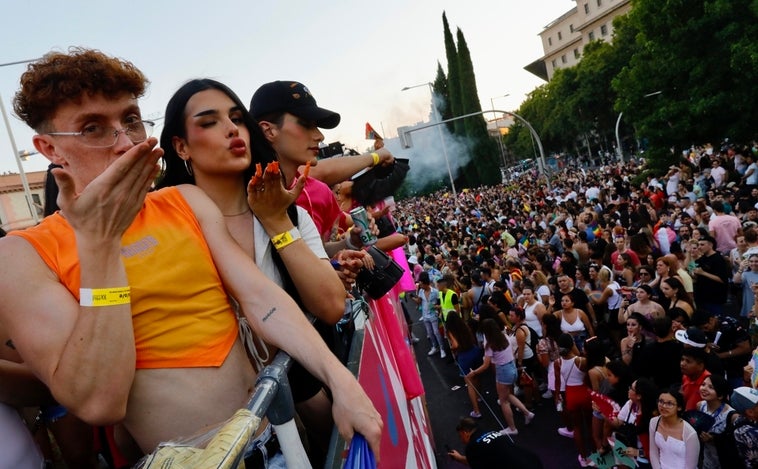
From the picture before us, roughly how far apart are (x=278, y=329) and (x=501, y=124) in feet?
487

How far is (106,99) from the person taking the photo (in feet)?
5.49

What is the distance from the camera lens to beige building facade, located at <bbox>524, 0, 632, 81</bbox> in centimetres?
6838

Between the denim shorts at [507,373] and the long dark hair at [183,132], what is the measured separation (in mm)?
6707

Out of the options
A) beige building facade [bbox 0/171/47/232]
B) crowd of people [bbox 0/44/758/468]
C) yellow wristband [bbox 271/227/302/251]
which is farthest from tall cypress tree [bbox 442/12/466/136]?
yellow wristband [bbox 271/227/302/251]

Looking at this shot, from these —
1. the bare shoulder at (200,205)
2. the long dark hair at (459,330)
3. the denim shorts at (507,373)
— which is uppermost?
the bare shoulder at (200,205)

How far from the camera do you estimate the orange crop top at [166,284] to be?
151 centimetres

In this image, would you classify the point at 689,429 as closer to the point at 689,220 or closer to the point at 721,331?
the point at 721,331

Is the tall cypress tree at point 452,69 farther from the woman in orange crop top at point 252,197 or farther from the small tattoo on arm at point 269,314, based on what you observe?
the small tattoo on arm at point 269,314

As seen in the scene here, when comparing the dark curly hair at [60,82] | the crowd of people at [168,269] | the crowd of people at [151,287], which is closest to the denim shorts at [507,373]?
the crowd of people at [168,269]

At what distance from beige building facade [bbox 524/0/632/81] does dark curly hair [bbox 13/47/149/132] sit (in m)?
68.4

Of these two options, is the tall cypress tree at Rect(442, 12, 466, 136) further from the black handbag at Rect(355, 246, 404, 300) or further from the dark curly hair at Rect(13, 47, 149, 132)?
the dark curly hair at Rect(13, 47, 149, 132)

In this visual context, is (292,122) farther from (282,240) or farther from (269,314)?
(269,314)

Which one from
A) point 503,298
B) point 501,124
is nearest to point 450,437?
point 503,298

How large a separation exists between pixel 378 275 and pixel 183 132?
3.78 ft
